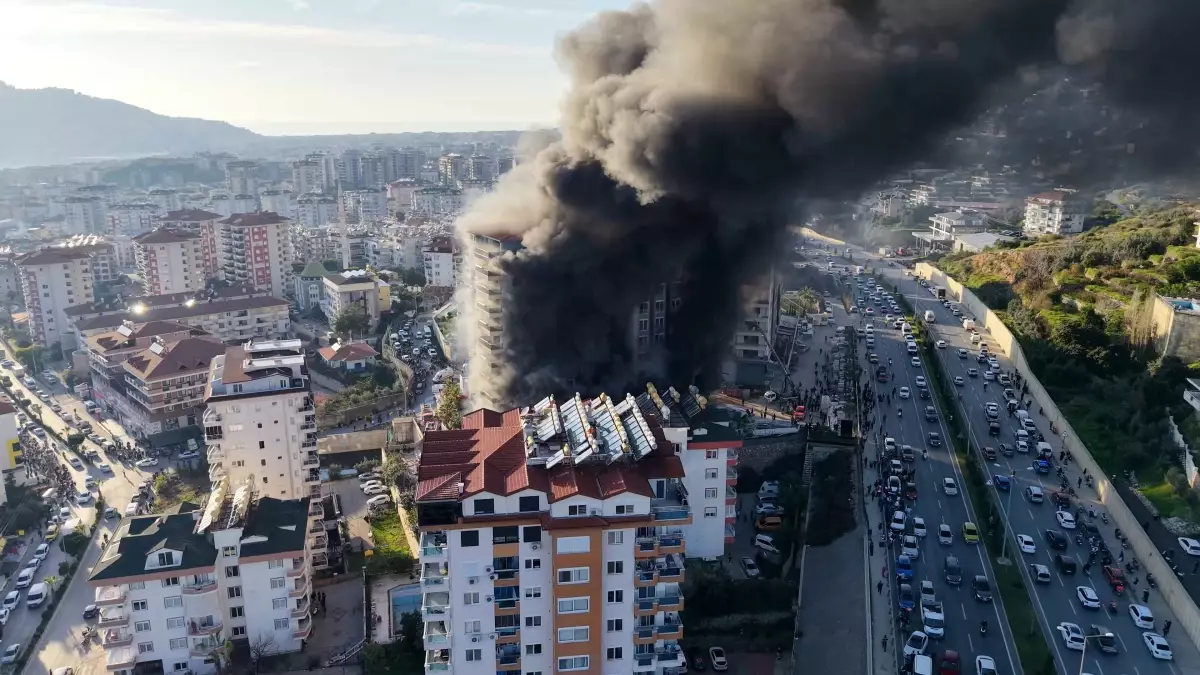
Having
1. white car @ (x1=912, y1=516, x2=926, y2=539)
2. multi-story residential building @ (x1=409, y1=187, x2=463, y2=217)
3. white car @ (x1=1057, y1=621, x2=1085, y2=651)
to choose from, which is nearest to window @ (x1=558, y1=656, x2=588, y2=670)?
white car @ (x1=1057, y1=621, x2=1085, y2=651)

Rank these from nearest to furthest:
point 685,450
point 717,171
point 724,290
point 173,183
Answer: point 685,450 → point 717,171 → point 724,290 → point 173,183

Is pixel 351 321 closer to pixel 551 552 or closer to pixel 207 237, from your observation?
pixel 207 237

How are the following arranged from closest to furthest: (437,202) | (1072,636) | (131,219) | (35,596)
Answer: (1072,636) < (35,596) < (131,219) < (437,202)

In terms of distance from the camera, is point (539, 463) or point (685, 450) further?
point (685, 450)

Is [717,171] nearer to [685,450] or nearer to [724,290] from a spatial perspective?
[724,290]

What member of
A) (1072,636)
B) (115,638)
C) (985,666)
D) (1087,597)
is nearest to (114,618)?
(115,638)

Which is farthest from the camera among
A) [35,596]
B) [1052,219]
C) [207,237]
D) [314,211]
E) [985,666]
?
[314,211]

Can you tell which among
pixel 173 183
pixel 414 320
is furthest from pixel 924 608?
pixel 173 183
